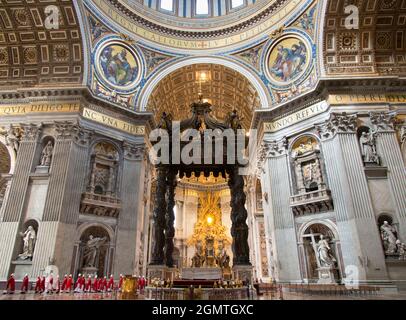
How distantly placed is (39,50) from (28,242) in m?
10.5

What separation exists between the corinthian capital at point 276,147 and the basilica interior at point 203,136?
8 cm

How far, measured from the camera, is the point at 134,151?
53.1 ft

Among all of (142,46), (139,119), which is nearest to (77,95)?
(139,119)

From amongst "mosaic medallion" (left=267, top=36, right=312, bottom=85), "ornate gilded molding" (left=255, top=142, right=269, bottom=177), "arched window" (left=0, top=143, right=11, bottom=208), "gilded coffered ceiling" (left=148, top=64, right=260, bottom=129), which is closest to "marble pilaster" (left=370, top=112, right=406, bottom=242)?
"mosaic medallion" (left=267, top=36, right=312, bottom=85)

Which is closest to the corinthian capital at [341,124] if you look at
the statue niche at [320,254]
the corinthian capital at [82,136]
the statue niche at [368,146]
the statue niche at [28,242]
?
the statue niche at [368,146]

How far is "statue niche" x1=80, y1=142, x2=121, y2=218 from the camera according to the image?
13.8 metres

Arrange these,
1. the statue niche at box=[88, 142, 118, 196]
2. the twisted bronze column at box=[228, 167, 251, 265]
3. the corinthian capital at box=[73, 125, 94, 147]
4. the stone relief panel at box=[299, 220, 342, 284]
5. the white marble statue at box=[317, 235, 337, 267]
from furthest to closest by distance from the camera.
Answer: the statue niche at box=[88, 142, 118, 196], the corinthian capital at box=[73, 125, 94, 147], the white marble statue at box=[317, 235, 337, 267], the stone relief panel at box=[299, 220, 342, 284], the twisted bronze column at box=[228, 167, 251, 265]

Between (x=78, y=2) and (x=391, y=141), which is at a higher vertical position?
(x=78, y=2)

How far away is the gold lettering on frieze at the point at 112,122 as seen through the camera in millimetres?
15060

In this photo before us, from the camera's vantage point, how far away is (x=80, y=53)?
50.1 ft

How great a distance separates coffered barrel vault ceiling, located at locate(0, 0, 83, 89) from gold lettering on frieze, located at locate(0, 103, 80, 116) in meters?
1.40

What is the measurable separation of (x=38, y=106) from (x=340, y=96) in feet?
52.0

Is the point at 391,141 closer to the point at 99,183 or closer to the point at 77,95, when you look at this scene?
the point at 99,183

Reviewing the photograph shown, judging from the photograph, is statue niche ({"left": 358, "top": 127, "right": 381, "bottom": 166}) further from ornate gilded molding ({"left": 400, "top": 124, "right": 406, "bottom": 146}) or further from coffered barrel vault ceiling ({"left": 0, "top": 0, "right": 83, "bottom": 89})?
coffered barrel vault ceiling ({"left": 0, "top": 0, "right": 83, "bottom": 89})
